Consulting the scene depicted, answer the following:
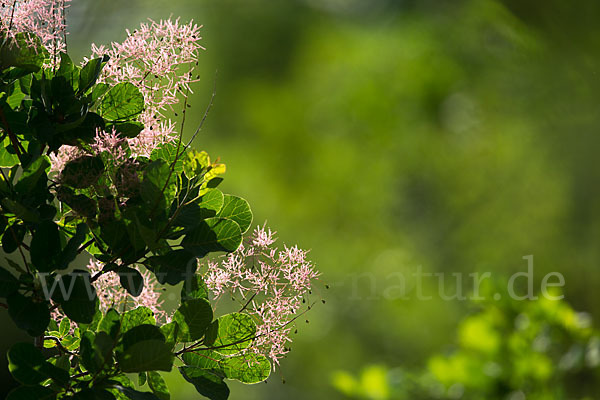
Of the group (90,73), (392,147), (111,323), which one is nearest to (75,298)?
(111,323)

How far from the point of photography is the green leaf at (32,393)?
32 centimetres

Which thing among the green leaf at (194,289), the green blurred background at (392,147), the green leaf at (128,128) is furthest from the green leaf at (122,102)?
the green blurred background at (392,147)

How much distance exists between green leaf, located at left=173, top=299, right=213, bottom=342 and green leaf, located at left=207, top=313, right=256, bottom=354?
1cm

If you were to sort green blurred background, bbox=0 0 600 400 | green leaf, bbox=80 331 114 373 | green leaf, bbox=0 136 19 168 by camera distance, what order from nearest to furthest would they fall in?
green leaf, bbox=80 331 114 373
green leaf, bbox=0 136 19 168
green blurred background, bbox=0 0 600 400

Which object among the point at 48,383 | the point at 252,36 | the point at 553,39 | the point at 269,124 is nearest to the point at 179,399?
the point at 269,124

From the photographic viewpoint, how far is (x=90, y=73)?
362mm

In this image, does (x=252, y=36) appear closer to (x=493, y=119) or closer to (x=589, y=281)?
(x=493, y=119)

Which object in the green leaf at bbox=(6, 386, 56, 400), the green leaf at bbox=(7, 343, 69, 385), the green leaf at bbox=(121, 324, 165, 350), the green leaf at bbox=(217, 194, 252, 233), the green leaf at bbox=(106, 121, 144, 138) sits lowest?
the green leaf at bbox=(6, 386, 56, 400)

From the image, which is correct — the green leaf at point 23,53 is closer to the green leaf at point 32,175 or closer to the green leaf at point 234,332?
the green leaf at point 32,175

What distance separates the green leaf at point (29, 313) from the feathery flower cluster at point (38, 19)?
140 mm

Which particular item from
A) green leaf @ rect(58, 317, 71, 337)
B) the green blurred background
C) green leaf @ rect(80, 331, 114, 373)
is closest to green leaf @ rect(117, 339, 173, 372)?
green leaf @ rect(80, 331, 114, 373)

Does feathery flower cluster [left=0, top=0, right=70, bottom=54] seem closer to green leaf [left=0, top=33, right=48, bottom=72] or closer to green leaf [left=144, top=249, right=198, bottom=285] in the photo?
green leaf [left=0, top=33, right=48, bottom=72]

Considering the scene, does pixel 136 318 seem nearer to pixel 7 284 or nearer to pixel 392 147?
pixel 7 284

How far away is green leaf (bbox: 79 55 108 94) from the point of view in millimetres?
360
